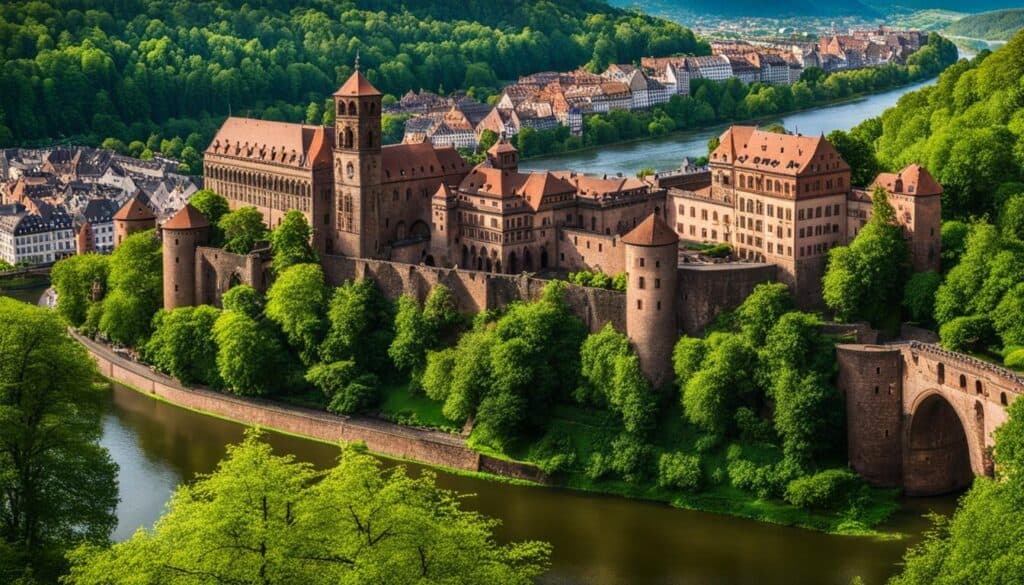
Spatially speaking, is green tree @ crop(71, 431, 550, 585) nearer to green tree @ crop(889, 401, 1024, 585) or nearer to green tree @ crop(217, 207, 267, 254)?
green tree @ crop(889, 401, 1024, 585)

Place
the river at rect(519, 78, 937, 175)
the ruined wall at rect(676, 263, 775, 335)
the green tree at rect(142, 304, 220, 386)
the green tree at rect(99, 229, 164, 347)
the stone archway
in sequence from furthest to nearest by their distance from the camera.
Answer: the river at rect(519, 78, 937, 175)
the green tree at rect(99, 229, 164, 347)
the green tree at rect(142, 304, 220, 386)
the ruined wall at rect(676, 263, 775, 335)
the stone archway

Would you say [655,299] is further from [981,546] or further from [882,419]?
[981,546]

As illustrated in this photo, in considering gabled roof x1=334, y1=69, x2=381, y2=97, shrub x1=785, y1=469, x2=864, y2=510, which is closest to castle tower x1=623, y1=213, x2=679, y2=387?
shrub x1=785, y1=469, x2=864, y2=510

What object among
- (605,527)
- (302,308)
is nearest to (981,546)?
(605,527)

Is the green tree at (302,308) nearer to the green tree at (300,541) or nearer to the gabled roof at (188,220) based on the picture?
the gabled roof at (188,220)

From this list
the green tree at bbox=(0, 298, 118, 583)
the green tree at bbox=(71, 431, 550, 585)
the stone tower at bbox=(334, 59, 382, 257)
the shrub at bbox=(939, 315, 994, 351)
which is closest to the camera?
the green tree at bbox=(71, 431, 550, 585)

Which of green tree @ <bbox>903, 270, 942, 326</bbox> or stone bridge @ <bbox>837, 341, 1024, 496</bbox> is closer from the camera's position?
stone bridge @ <bbox>837, 341, 1024, 496</bbox>

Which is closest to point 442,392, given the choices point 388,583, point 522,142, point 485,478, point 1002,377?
point 485,478

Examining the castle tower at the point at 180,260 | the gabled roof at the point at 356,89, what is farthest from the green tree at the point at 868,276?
the castle tower at the point at 180,260
